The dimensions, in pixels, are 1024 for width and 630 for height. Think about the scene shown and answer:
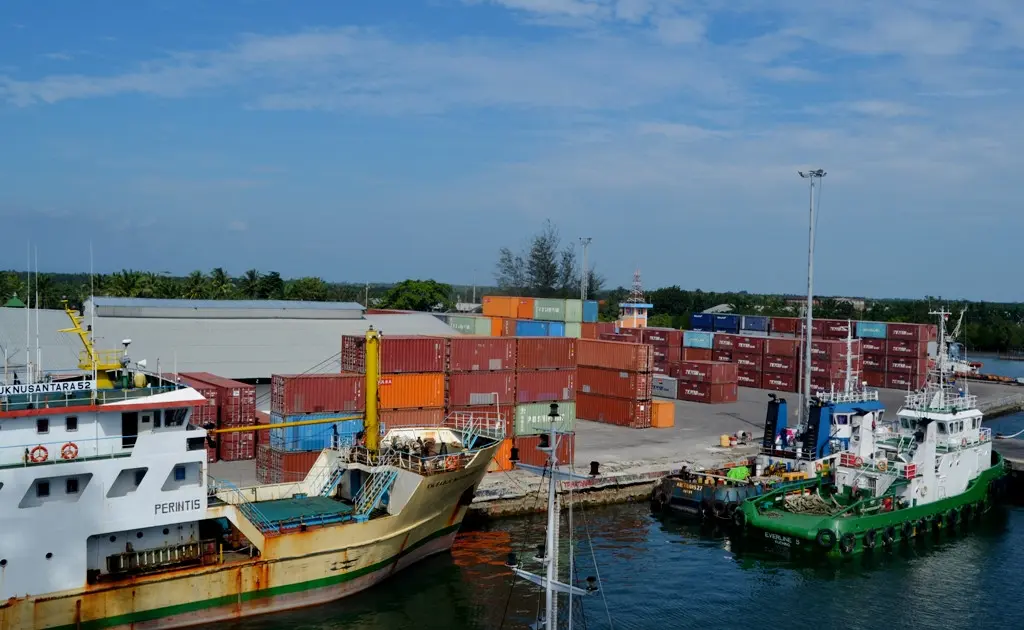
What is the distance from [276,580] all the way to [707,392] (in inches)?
1618

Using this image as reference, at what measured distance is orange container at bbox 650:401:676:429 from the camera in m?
47.9

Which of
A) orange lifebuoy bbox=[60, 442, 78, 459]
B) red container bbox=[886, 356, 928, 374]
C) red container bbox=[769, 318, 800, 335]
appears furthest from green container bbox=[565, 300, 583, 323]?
orange lifebuoy bbox=[60, 442, 78, 459]

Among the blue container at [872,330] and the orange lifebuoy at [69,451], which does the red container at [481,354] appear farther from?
the blue container at [872,330]

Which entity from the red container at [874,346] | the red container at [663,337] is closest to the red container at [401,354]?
the red container at [663,337]

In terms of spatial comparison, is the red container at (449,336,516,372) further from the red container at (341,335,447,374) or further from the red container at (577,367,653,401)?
the red container at (577,367,653,401)

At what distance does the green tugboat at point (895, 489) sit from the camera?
1159 inches

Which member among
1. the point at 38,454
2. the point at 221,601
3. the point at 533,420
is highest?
the point at 38,454

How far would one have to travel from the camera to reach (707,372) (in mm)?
59000

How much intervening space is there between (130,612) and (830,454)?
89.9 ft

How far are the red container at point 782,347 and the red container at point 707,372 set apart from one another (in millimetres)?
8328

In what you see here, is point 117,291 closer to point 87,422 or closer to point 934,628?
point 87,422

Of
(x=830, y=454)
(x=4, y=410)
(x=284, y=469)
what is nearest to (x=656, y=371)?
(x=830, y=454)

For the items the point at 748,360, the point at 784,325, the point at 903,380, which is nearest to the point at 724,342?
the point at 748,360

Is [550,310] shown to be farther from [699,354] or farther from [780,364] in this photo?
[780,364]
